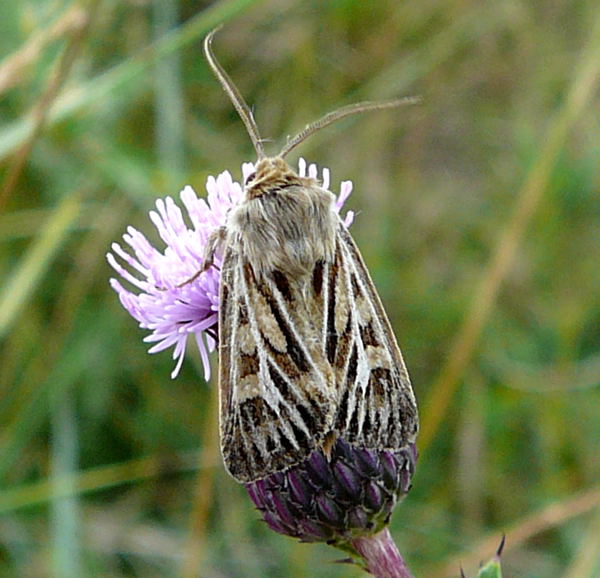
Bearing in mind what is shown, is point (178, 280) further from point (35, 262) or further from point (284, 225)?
point (35, 262)

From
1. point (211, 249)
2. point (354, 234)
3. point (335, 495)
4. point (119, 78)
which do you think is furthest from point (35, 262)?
point (335, 495)

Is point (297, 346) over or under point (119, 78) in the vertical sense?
under

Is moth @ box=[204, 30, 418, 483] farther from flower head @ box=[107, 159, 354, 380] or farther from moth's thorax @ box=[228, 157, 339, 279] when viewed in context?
flower head @ box=[107, 159, 354, 380]

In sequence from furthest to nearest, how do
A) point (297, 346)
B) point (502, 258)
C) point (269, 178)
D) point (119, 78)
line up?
point (502, 258)
point (119, 78)
point (269, 178)
point (297, 346)

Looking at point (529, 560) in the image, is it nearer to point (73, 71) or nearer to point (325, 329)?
point (325, 329)

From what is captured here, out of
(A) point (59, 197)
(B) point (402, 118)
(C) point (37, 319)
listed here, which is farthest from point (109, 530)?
(B) point (402, 118)

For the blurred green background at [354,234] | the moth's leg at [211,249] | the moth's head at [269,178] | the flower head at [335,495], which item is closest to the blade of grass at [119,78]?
the blurred green background at [354,234]

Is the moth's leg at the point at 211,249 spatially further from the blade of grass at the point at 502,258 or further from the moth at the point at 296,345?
the blade of grass at the point at 502,258
